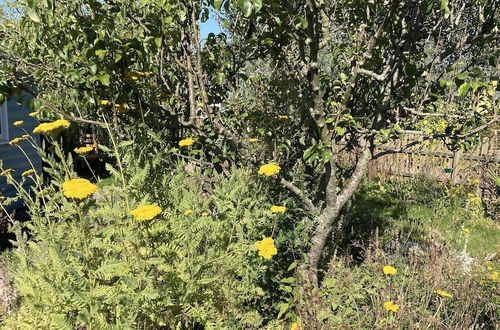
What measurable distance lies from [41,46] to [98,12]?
22.6 inches

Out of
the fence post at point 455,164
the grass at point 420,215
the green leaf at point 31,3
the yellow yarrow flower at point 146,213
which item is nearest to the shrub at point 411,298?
the grass at point 420,215

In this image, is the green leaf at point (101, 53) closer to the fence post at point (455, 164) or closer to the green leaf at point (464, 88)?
the green leaf at point (464, 88)

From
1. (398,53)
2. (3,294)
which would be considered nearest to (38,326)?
(3,294)

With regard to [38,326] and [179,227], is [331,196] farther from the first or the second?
A: [38,326]

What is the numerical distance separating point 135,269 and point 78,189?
1.87ft

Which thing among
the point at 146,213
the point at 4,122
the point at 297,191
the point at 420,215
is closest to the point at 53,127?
the point at 146,213

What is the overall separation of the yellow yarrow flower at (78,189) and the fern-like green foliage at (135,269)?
8 cm

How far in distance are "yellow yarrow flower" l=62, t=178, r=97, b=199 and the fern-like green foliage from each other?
8 centimetres

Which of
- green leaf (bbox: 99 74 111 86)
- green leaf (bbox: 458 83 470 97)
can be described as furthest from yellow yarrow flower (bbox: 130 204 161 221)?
green leaf (bbox: 458 83 470 97)

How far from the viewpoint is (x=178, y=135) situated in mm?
3693

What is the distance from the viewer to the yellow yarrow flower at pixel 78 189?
5.04ft

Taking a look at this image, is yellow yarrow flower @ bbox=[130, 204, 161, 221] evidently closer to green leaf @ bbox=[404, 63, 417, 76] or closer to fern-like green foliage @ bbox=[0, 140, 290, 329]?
fern-like green foliage @ bbox=[0, 140, 290, 329]

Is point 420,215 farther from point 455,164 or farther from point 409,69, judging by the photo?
point 409,69

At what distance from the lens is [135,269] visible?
76.5 inches
